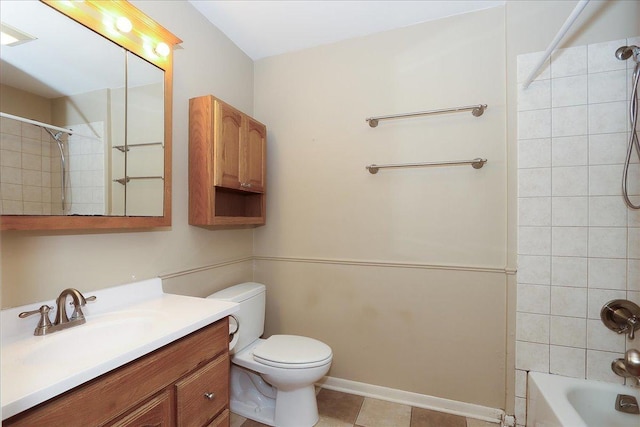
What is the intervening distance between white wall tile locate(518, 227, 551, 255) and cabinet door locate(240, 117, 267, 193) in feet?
5.44

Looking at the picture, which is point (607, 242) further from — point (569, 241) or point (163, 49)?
point (163, 49)

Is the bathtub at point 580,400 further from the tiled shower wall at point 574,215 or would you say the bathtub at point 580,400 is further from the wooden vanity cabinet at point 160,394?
the wooden vanity cabinet at point 160,394

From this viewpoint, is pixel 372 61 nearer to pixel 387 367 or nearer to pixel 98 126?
pixel 98 126

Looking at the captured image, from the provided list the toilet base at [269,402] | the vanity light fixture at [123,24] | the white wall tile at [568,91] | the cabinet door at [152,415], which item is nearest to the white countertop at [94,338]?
the cabinet door at [152,415]

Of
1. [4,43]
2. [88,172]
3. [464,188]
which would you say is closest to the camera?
[4,43]

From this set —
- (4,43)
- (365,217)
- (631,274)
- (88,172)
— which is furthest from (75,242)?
(631,274)

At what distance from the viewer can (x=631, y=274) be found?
154cm

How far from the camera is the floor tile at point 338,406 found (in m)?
1.82

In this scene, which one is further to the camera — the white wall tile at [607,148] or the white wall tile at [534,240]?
the white wall tile at [534,240]

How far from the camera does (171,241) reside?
5.43 ft

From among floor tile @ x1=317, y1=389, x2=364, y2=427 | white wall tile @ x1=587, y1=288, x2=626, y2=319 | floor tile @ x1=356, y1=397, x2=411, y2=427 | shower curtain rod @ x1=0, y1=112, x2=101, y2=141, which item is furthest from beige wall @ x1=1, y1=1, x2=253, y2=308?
white wall tile @ x1=587, y1=288, x2=626, y2=319

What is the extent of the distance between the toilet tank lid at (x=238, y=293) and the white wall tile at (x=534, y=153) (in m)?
1.78

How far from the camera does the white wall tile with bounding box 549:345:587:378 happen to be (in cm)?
162

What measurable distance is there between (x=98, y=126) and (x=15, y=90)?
0.27 meters
